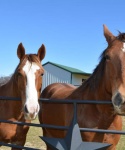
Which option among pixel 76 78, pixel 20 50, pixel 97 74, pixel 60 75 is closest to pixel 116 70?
pixel 97 74

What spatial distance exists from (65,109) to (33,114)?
26.6 inches

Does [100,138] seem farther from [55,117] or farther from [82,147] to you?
[55,117]

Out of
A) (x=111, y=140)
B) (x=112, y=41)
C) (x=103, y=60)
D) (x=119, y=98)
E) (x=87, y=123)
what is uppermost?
(x=112, y=41)

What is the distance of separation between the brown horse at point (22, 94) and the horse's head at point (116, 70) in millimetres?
986

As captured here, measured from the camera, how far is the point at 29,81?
11.3ft

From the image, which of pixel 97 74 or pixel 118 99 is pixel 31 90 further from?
pixel 118 99

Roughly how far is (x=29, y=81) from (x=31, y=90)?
0.15 m

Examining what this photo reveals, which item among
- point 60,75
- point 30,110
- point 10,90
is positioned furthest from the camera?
point 60,75

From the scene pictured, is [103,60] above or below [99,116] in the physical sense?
above

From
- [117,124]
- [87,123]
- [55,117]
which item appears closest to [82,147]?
[87,123]

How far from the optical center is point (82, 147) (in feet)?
7.96

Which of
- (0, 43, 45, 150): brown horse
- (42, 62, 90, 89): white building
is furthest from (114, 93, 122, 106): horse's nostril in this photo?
(42, 62, 90, 89): white building

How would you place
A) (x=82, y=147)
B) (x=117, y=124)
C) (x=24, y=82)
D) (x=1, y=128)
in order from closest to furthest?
(x=82, y=147) → (x=117, y=124) → (x=24, y=82) → (x=1, y=128)

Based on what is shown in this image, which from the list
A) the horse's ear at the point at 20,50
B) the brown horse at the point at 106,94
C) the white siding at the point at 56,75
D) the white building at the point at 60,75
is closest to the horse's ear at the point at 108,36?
the brown horse at the point at 106,94
